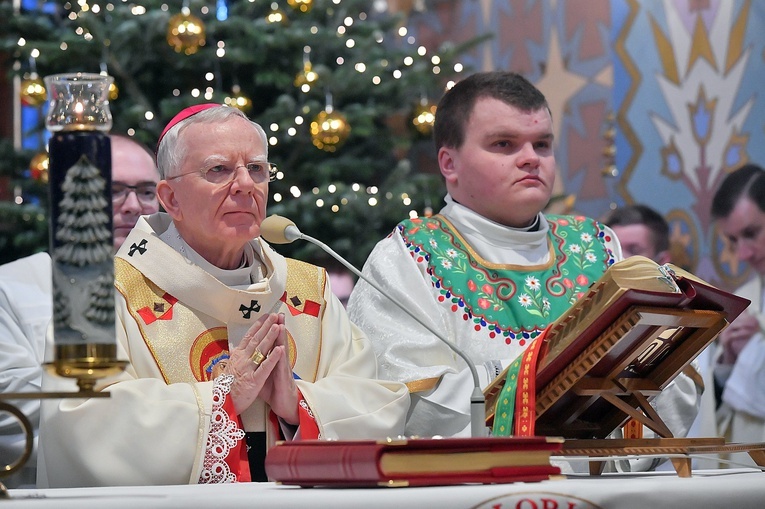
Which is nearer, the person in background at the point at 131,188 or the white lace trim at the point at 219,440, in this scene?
the white lace trim at the point at 219,440

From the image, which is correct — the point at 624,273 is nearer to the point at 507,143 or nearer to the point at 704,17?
the point at 507,143

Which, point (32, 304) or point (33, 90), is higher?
point (33, 90)

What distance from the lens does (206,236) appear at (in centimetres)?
352

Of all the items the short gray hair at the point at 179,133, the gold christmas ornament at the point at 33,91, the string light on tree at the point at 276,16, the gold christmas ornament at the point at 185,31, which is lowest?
the short gray hair at the point at 179,133

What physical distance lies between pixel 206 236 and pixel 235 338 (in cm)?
31

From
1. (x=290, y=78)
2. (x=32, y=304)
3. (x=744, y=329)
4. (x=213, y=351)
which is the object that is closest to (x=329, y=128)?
(x=290, y=78)

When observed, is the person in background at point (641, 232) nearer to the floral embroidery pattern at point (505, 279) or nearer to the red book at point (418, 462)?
the floral embroidery pattern at point (505, 279)

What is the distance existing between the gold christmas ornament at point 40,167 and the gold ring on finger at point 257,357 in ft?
14.3

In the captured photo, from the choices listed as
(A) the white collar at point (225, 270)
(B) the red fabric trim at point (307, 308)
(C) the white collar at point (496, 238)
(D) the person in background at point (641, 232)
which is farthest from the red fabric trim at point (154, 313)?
(D) the person in background at point (641, 232)

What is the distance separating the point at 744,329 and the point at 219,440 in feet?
13.8

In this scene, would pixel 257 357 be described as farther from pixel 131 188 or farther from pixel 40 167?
pixel 40 167

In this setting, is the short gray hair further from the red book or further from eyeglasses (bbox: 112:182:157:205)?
the red book

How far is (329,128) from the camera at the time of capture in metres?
7.42

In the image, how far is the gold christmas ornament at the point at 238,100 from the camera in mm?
7473
